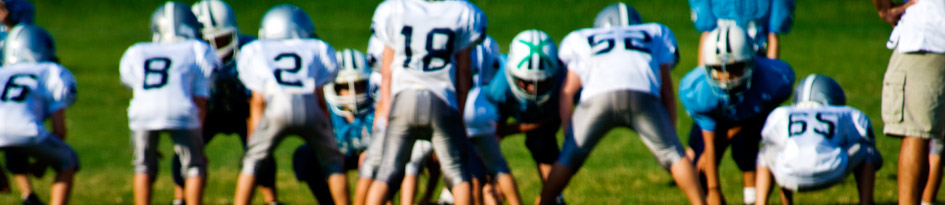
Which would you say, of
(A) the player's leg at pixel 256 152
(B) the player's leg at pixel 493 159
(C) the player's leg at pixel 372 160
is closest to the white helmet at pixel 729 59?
(B) the player's leg at pixel 493 159

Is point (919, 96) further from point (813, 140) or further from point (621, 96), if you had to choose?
point (621, 96)

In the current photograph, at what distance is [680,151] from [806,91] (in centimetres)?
136

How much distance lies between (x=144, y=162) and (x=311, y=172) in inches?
53.9

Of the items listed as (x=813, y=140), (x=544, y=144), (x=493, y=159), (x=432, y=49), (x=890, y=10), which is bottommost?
(x=544, y=144)

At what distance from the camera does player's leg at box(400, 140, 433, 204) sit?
7031 mm

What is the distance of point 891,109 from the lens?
6715 millimetres

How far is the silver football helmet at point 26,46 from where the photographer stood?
7.90 meters

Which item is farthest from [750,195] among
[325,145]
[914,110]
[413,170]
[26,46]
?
[26,46]

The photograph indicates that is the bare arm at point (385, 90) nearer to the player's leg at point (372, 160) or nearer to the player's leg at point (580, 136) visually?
the player's leg at point (372, 160)

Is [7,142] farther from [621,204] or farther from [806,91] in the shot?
[806,91]

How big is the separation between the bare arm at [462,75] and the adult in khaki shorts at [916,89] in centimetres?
265

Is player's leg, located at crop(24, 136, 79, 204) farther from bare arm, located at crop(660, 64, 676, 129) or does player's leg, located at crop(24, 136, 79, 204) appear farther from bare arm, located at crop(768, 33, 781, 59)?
bare arm, located at crop(768, 33, 781, 59)

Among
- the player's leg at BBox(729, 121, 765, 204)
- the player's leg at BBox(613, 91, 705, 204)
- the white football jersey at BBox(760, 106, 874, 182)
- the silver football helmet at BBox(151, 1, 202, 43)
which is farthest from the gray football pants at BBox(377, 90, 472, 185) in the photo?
the player's leg at BBox(729, 121, 765, 204)

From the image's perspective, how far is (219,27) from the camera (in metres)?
8.55
